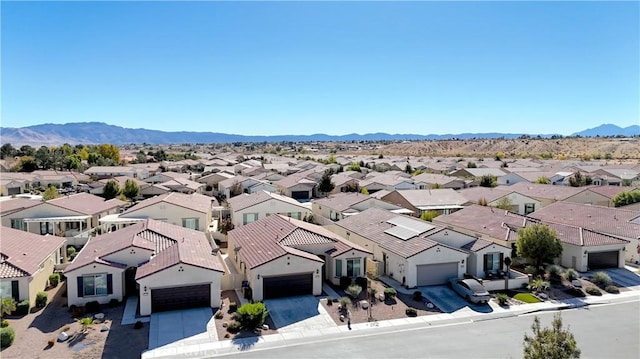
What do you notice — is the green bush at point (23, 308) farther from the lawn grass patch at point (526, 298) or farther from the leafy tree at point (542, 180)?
the leafy tree at point (542, 180)

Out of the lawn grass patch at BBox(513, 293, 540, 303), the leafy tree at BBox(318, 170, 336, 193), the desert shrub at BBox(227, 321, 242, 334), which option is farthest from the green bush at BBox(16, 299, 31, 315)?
the leafy tree at BBox(318, 170, 336, 193)

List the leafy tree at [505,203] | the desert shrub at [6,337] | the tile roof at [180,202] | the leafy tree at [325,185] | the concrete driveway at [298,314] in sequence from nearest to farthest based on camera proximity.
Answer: the desert shrub at [6,337], the concrete driveway at [298,314], the tile roof at [180,202], the leafy tree at [505,203], the leafy tree at [325,185]

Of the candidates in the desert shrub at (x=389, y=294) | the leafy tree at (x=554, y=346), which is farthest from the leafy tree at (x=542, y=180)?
the leafy tree at (x=554, y=346)

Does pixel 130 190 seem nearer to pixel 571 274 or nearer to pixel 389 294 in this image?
pixel 389 294

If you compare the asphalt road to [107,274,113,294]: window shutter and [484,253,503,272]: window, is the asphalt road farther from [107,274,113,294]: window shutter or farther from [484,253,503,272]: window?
[107,274,113,294]: window shutter

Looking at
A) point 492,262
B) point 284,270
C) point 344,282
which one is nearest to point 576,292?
point 492,262

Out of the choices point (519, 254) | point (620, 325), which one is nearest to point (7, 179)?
point (519, 254)

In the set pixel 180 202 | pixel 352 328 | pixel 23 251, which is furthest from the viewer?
pixel 180 202
